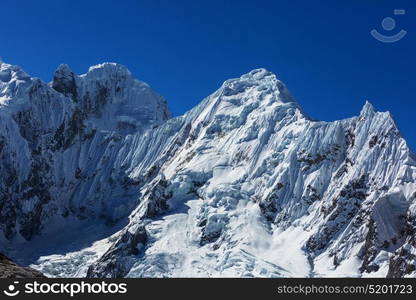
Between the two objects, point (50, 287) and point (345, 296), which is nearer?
point (50, 287)

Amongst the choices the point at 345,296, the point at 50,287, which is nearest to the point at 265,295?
the point at 345,296

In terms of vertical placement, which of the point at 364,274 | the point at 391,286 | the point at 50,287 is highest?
the point at 364,274

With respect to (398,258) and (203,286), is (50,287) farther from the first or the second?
(398,258)

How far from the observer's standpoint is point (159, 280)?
2431 inches

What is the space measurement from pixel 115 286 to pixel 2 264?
9106 millimetres

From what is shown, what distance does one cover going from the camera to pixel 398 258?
19412 centimetres

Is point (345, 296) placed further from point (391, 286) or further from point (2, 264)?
point (2, 264)

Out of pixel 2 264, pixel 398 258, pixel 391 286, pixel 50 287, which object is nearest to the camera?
Answer: pixel 50 287

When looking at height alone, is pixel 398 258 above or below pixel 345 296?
above

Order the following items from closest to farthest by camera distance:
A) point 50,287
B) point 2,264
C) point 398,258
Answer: point 50,287 → point 2,264 → point 398,258

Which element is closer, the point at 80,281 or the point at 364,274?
the point at 80,281

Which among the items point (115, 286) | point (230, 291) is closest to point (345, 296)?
point (230, 291)

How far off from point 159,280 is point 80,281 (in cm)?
675

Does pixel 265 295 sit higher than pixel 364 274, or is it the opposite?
pixel 364 274
